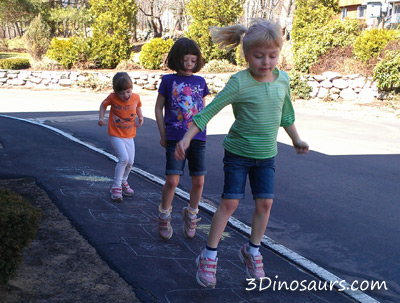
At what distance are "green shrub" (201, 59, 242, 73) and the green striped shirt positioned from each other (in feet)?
64.3

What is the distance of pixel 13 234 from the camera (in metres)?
3.15

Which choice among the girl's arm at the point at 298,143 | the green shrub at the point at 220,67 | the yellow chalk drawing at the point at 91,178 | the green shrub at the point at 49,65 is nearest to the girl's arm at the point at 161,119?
the girl's arm at the point at 298,143

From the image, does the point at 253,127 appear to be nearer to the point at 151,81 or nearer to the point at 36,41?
the point at 151,81

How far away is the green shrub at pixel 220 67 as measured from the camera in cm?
2312

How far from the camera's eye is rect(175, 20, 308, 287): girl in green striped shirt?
3.55m

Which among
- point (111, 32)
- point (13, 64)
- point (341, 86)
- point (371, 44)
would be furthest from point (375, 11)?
point (13, 64)

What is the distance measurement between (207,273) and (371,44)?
57.9ft

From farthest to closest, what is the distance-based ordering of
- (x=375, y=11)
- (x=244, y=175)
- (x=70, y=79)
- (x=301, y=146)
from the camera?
(x=375, y=11), (x=70, y=79), (x=301, y=146), (x=244, y=175)

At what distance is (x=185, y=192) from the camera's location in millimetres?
6527

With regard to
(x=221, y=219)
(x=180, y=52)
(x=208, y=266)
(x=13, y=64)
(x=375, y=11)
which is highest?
(x=180, y=52)

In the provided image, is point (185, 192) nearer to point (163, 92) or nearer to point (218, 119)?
point (163, 92)

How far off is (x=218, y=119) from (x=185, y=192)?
784 centimetres

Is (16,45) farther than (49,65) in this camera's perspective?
Yes

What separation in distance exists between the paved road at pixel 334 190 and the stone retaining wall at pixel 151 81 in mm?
4784
